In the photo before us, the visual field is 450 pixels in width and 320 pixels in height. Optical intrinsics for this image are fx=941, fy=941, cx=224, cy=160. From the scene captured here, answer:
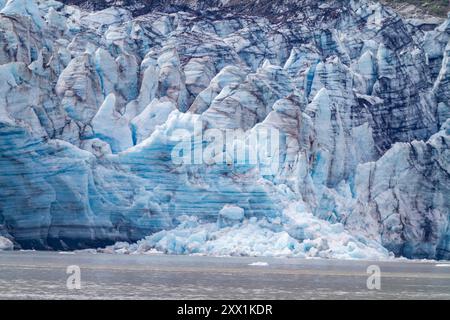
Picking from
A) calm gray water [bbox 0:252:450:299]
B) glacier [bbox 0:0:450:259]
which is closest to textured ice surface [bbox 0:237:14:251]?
glacier [bbox 0:0:450:259]

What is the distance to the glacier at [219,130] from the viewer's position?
41.7 meters

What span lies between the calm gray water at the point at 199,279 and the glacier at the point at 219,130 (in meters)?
2.13

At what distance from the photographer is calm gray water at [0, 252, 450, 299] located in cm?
2359

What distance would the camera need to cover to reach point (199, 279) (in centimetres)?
2877

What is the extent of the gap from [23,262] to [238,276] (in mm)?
8059

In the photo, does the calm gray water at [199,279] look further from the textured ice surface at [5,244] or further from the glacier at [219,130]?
the glacier at [219,130]

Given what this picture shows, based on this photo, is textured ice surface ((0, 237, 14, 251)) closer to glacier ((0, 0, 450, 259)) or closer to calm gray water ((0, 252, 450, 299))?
glacier ((0, 0, 450, 259))

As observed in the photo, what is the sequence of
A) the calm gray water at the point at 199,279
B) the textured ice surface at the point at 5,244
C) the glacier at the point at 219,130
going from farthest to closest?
1. the glacier at the point at 219,130
2. the textured ice surface at the point at 5,244
3. the calm gray water at the point at 199,279

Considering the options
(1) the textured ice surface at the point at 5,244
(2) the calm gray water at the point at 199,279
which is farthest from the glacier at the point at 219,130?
(2) the calm gray water at the point at 199,279

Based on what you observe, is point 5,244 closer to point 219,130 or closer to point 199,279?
point 219,130

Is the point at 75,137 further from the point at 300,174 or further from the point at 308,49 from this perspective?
the point at 308,49

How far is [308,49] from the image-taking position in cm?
5981

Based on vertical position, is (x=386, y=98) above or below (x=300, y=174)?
above
